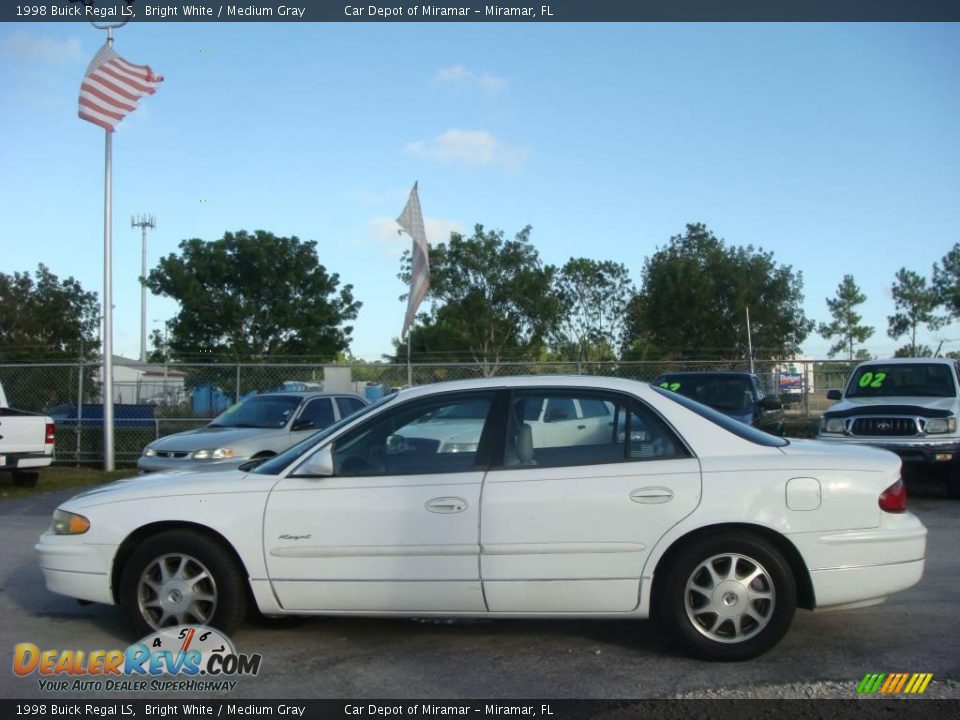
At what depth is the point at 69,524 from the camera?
217 inches

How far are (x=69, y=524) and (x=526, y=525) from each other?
2.74m

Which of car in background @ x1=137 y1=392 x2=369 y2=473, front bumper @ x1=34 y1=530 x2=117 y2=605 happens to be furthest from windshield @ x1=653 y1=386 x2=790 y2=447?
car in background @ x1=137 y1=392 x2=369 y2=473

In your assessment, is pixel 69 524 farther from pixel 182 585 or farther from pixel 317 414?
pixel 317 414

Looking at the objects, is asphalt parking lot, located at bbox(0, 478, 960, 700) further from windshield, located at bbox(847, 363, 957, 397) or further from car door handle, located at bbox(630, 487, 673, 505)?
windshield, located at bbox(847, 363, 957, 397)

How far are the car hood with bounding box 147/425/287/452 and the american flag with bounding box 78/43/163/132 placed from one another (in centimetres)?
780

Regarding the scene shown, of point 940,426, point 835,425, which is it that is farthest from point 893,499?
point 835,425

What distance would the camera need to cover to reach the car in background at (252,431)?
12078 millimetres

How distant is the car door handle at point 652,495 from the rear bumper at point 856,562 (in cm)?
69

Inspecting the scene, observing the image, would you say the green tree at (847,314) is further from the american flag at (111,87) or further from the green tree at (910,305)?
the american flag at (111,87)

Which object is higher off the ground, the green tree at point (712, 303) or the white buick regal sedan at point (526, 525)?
the green tree at point (712, 303)

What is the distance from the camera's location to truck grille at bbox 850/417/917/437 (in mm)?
11938

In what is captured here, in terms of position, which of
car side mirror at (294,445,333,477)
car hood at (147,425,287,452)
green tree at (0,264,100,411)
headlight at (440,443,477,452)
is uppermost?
green tree at (0,264,100,411)

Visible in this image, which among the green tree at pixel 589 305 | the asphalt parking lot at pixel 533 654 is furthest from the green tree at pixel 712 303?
the asphalt parking lot at pixel 533 654

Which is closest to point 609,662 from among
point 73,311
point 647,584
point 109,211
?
point 647,584
